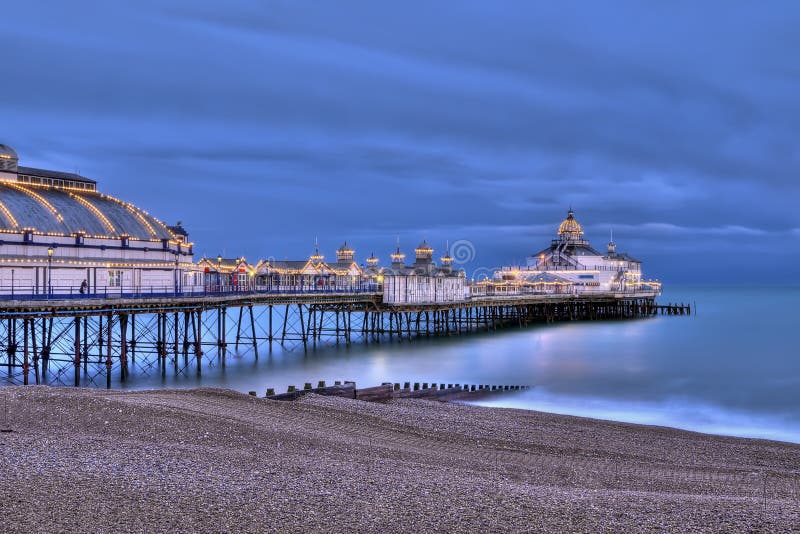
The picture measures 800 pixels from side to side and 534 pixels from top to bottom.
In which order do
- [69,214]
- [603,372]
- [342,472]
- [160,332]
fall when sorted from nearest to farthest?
1. [342,472]
2. [69,214]
3. [603,372]
4. [160,332]

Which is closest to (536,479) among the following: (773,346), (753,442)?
(753,442)

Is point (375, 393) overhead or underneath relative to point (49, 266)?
underneath

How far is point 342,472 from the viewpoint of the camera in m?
14.7

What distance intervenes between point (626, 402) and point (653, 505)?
22.4 meters

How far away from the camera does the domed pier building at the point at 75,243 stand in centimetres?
3934

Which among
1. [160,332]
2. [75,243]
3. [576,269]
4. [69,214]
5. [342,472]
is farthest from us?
[576,269]

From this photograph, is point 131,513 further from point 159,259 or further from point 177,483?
point 159,259

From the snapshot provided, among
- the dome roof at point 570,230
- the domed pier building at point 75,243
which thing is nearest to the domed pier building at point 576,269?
the dome roof at point 570,230

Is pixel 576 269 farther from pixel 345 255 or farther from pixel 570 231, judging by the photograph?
pixel 345 255

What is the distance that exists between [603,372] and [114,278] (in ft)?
89.7

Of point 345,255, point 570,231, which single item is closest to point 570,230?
point 570,231

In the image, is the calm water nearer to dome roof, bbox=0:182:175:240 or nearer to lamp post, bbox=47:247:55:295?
lamp post, bbox=47:247:55:295

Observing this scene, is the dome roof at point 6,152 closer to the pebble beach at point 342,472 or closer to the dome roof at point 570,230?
the pebble beach at point 342,472

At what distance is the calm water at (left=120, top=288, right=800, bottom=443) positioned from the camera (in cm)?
3250
